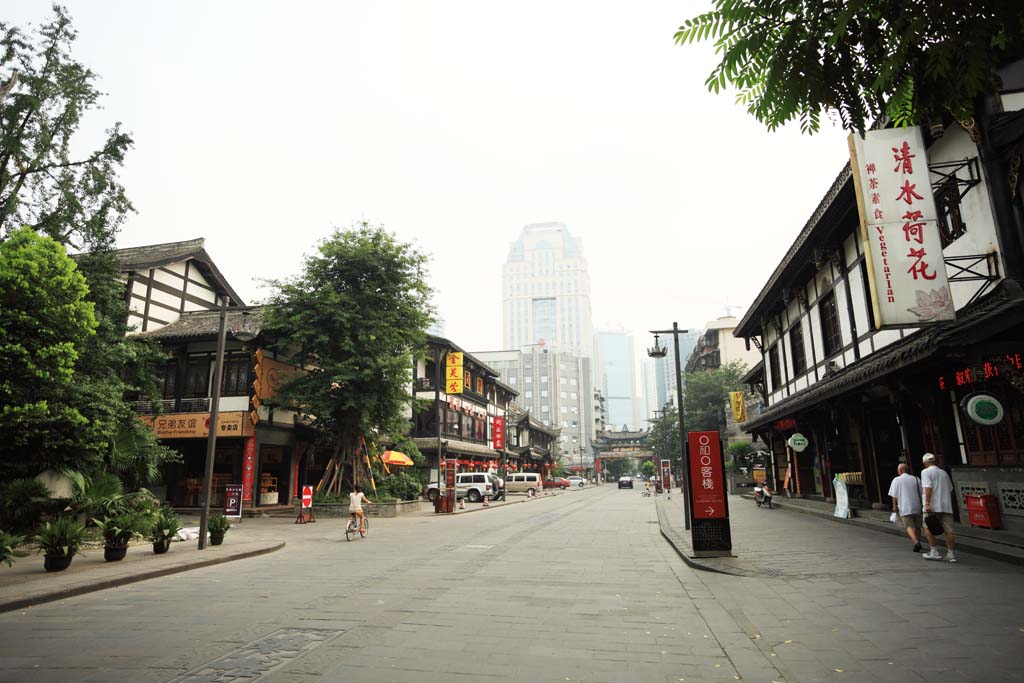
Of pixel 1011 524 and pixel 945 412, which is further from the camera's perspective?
pixel 945 412

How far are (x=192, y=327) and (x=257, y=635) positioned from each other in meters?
24.0

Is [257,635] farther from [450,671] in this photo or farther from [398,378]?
[398,378]

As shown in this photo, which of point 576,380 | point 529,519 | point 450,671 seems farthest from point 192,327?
point 576,380

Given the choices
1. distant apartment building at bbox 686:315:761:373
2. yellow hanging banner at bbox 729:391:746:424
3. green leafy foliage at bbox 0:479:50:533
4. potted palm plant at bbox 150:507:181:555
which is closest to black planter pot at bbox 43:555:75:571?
potted palm plant at bbox 150:507:181:555

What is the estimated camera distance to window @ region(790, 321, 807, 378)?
73.6 feet

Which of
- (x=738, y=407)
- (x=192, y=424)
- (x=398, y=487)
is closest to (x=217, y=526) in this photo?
(x=192, y=424)

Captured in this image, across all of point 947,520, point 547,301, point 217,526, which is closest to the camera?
point 947,520

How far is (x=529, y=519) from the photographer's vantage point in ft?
74.1

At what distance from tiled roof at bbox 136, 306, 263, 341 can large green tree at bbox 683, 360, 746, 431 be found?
3640cm

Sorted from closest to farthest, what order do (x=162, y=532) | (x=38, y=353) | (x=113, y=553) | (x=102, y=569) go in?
(x=102, y=569)
(x=113, y=553)
(x=162, y=532)
(x=38, y=353)

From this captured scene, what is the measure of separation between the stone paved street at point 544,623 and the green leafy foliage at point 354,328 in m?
13.5

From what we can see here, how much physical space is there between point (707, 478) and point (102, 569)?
10.9m

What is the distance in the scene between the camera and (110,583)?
938 centimetres

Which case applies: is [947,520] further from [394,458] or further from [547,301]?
[547,301]
